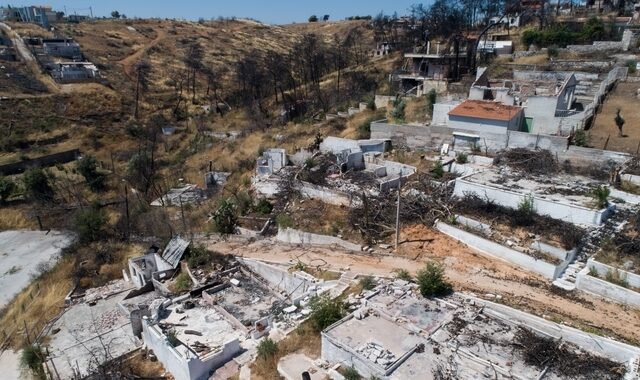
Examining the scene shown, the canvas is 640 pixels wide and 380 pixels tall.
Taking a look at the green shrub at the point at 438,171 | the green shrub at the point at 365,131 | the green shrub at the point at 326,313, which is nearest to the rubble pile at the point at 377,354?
the green shrub at the point at 326,313

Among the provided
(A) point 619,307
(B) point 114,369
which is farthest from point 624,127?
(B) point 114,369

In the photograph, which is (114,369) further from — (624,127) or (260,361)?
(624,127)

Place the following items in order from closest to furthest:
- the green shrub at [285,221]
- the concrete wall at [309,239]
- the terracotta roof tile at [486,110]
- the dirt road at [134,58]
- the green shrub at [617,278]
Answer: the green shrub at [617,278] → the concrete wall at [309,239] → the green shrub at [285,221] → the terracotta roof tile at [486,110] → the dirt road at [134,58]

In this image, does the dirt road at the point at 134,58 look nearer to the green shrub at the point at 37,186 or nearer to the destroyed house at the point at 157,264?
the green shrub at the point at 37,186

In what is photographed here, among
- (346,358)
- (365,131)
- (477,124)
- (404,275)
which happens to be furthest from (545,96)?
(346,358)

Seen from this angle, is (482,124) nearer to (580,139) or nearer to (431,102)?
(580,139)

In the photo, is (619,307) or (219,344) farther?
(219,344)

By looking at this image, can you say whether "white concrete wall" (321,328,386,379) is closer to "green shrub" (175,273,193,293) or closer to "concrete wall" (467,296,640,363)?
"concrete wall" (467,296,640,363)
